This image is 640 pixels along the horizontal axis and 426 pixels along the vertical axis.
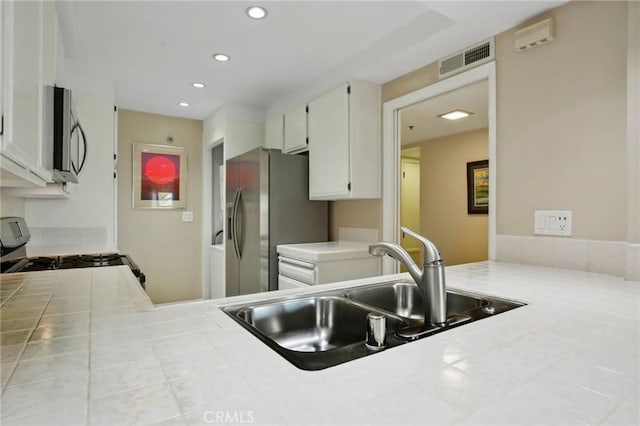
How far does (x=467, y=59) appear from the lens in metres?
2.11

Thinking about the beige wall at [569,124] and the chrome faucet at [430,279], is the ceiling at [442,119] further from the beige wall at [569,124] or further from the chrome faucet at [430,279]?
the chrome faucet at [430,279]

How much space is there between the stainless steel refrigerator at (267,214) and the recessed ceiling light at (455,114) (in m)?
1.74

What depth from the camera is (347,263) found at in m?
2.51

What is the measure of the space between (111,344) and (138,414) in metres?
0.30

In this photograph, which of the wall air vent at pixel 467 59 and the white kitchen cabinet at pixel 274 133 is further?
the white kitchen cabinet at pixel 274 133

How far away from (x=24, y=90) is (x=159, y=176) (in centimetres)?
360

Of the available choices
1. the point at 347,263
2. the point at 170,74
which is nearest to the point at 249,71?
the point at 170,74

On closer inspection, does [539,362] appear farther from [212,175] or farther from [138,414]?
[212,175]

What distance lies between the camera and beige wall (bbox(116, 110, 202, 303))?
405 cm

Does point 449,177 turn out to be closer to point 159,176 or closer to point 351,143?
point 351,143

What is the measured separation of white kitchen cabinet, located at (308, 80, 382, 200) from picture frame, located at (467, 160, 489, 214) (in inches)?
90.8

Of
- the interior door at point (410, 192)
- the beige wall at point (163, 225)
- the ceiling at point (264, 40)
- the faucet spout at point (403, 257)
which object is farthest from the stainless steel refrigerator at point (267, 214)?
the interior door at point (410, 192)

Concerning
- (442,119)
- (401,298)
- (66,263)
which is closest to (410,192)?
(442,119)

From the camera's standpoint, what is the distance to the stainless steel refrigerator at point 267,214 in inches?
112
